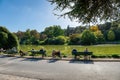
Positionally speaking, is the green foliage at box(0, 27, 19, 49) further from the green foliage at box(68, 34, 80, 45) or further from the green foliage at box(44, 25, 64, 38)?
the green foliage at box(44, 25, 64, 38)

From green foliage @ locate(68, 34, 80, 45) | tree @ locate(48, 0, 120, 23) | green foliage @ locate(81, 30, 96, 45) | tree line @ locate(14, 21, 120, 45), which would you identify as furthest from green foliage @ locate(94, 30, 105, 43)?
tree @ locate(48, 0, 120, 23)

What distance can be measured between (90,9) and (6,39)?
94.4ft

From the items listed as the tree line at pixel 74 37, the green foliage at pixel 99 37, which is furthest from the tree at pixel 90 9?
the green foliage at pixel 99 37

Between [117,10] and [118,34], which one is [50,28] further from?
[117,10]

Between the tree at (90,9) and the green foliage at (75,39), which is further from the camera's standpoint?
the green foliage at (75,39)

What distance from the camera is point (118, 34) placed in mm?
86875

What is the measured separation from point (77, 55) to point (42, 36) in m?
77.2

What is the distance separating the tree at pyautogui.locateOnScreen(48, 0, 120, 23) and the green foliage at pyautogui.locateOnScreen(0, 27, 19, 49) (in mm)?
27822

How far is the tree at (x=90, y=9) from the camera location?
751 cm

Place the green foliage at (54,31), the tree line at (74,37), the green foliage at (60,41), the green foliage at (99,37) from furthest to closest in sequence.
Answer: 1. the green foliage at (54,31)
2. the green foliage at (60,41)
3. the green foliage at (99,37)
4. the tree line at (74,37)

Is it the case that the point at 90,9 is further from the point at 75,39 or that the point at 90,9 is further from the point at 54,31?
the point at 54,31

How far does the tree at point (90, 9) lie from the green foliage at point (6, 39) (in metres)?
27.8

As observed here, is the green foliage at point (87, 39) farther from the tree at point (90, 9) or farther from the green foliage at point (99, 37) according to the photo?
the tree at point (90, 9)

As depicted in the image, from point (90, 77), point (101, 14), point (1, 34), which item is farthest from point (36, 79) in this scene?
point (1, 34)
